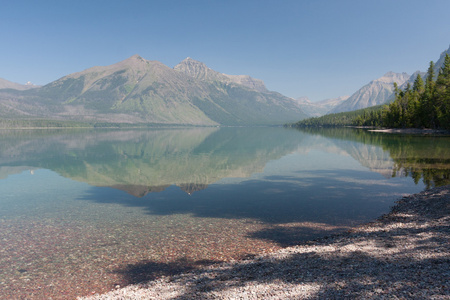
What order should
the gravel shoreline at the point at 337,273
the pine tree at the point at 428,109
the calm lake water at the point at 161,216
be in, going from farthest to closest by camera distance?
the pine tree at the point at 428,109, the calm lake water at the point at 161,216, the gravel shoreline at the point at 337,273

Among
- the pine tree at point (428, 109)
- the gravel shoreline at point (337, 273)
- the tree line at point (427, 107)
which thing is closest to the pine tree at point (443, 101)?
the tree line at point (427, 107)

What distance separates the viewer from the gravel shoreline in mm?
A: 12258

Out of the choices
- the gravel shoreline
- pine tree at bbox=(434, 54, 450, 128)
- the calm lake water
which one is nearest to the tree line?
pine tree at bbox=(434, 54, 450, 128)

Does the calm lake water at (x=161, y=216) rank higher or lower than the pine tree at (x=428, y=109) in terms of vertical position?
lower

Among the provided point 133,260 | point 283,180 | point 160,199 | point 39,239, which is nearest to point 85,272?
point 133,260

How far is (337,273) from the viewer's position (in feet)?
46.8

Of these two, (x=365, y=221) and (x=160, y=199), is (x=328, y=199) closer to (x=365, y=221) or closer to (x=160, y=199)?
(x=365, y=221)

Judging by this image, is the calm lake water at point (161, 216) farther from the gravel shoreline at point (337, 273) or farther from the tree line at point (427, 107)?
the tree line at point (427, 107)

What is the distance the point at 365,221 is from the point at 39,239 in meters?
30.5

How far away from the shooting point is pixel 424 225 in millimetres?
21703

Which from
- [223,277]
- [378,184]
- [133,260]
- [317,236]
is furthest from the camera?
[378,184]

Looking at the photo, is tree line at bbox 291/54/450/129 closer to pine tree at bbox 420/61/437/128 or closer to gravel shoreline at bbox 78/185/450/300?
pine tree at bbox 420/61/437/128

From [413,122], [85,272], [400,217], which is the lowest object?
[85,272]

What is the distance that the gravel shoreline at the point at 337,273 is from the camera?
12.3 metres
